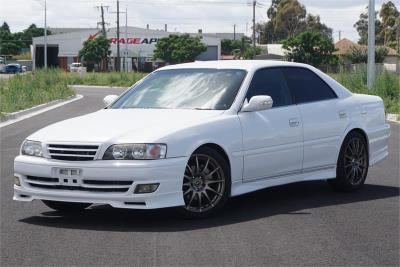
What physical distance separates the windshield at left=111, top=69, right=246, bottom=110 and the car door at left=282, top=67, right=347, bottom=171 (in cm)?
88

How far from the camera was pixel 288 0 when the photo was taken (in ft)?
336

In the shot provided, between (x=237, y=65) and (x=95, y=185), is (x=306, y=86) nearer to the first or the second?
(x=237, y=65)

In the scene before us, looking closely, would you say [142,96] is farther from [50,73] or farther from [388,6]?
[388,6]

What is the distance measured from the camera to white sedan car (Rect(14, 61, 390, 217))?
7.29 metres

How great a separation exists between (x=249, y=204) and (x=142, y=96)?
167 cm

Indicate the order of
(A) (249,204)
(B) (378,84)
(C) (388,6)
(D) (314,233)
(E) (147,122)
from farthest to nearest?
(C) (388,6)
(B) (378,84)
(A) (249,204)
(E) (147,122)
(D) (314,233)

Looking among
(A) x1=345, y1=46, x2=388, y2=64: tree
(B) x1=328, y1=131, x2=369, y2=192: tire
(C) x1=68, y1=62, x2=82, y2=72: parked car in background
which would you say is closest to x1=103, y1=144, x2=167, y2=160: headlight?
(B) x1=328, y1=131, x2=369, y2=192: tire

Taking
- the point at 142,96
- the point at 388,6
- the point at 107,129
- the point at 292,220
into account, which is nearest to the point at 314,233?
the point at 292,220

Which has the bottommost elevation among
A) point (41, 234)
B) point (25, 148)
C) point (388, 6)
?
point (41, 234)

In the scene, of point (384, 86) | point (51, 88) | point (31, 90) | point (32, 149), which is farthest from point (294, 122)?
point (51, 88)

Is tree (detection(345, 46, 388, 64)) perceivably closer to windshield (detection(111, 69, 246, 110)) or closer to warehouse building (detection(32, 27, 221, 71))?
warehouse building (detection(32, 27, 221, 71))

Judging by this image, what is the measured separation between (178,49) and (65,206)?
3242 inches

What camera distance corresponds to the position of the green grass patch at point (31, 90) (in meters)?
29.7

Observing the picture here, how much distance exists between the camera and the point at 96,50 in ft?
309
